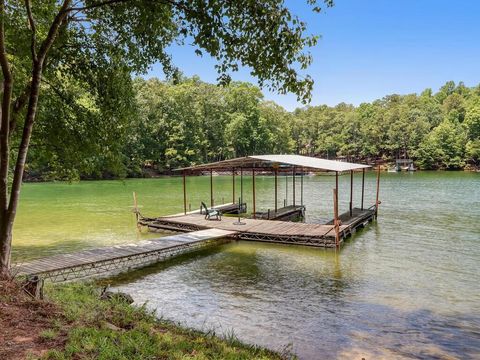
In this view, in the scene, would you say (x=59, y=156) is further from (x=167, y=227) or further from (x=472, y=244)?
(x=472, y=244)

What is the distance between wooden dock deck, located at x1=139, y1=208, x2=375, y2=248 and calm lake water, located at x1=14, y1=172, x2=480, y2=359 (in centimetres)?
52

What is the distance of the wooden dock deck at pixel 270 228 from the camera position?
699 inches

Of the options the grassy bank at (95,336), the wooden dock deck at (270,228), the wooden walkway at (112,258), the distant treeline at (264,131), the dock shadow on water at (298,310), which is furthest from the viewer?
the distant treeline at (264,131)

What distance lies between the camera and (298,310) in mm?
10445

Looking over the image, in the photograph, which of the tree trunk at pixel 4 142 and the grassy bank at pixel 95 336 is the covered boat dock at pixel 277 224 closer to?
the grassy bank at pixel 95 336

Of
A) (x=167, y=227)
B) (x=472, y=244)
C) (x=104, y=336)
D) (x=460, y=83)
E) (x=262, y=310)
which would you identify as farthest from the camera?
(x=460, y=83)

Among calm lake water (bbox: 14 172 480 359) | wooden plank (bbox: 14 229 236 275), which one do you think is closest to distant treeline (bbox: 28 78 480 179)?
wooden plank (bbox: 14 229 236 275)

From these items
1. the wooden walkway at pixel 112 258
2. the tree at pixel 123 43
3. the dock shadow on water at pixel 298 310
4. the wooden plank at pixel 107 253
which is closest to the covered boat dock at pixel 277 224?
the wooden plank at pixel 107 253

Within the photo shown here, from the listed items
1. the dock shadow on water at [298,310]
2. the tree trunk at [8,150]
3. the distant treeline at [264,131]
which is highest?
the distant treeline at [264,131]

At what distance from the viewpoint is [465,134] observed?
82250 millimetres

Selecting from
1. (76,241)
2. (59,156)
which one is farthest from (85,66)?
(76,241)

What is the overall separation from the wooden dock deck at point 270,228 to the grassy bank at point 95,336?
11093mm

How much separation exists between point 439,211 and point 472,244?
10.6m

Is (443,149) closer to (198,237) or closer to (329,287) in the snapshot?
(198,237)
